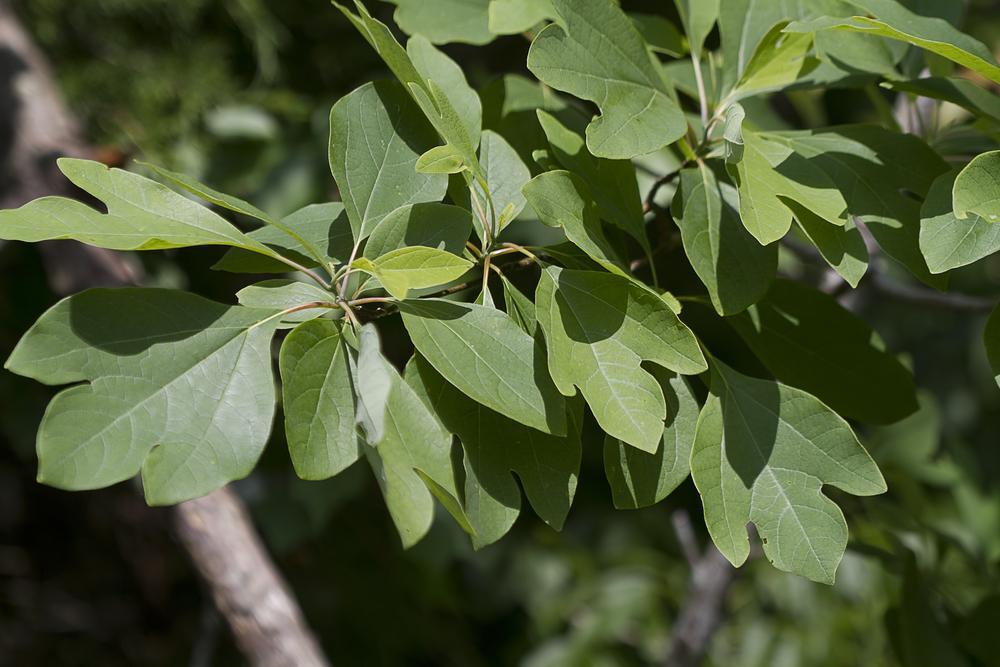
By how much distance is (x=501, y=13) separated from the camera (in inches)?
29.3

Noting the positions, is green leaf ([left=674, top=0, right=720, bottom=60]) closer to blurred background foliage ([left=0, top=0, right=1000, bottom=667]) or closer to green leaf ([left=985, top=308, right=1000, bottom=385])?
green leaf ([left=985, top=308, right=1000, bottom=385])

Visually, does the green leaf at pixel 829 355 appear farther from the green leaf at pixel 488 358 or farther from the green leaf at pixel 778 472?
the green leaf at pixel 488 358

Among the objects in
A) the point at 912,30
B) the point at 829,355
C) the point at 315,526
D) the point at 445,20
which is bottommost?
the point at 315,526

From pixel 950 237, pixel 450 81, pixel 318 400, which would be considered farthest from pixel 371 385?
pixel 950 237

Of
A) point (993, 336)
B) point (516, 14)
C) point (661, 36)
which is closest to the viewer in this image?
point (993, 336)

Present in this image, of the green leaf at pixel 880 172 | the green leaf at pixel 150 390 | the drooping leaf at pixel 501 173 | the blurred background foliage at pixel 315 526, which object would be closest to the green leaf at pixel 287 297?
the green leaf at pixel 150 390

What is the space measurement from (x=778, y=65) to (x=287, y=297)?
45 cm

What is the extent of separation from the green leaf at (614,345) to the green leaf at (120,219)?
7.9 inches

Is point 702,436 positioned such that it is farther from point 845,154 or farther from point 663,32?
point 663,32

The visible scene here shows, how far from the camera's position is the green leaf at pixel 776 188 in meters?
0.59

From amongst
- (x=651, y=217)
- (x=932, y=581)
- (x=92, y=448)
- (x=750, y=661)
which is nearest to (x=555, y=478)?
(x=92, y=448)

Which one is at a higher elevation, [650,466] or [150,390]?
[150,390]

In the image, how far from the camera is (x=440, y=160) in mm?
574

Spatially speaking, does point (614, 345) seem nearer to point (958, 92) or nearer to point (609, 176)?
point (609, 176)
